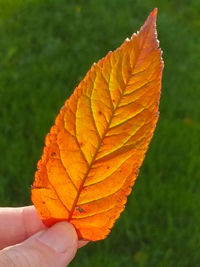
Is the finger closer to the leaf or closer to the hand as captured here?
the hand

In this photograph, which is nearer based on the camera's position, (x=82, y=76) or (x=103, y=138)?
(x=103, y=138)

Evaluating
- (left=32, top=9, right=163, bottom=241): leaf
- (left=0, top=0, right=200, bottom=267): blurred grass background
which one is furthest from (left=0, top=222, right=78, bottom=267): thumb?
(left=0, top=0, right=200, bottom=267): blurred grass background

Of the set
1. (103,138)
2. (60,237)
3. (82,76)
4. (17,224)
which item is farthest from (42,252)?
(82,76)

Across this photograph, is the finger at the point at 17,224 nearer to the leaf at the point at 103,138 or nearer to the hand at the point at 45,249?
the hand at the point at 45,249

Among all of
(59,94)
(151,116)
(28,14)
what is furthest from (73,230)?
(28,14)

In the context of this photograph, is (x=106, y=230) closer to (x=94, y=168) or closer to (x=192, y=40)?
(x=94, y=168)

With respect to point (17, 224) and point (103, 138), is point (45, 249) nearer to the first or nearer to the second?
point (17, 224)

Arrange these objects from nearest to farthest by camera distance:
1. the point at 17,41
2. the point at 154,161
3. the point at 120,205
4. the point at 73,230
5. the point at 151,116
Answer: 1. the point at 151,116
2. the point at 120,205
3. the point at 73,230
4. the point at 154,161
5. the point at 17,41
